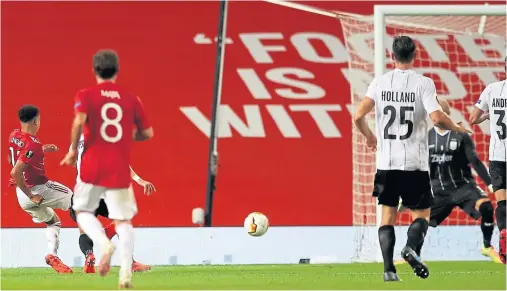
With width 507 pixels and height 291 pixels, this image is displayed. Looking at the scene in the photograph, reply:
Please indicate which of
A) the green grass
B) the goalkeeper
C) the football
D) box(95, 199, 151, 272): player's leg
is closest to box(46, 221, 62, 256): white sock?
the green grass

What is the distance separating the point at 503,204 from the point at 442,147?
1.41m

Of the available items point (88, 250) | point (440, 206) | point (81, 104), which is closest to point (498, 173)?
point (440, 206)

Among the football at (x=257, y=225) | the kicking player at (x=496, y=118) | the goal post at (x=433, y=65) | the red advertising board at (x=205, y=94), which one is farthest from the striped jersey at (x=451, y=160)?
the red advertising board at (x=205, y=94)

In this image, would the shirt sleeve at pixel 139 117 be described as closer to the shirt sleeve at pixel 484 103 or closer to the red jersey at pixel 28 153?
the red jersey at pixel 28 153

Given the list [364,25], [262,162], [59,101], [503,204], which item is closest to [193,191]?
[262,162]

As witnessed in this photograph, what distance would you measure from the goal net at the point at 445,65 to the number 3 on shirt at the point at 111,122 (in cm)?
632

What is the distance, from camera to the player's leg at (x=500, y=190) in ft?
31.4

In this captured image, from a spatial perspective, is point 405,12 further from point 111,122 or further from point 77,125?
point 77,125

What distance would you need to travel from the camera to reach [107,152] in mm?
6902

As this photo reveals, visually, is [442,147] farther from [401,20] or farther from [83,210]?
[83,210]

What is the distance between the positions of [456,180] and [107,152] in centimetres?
513

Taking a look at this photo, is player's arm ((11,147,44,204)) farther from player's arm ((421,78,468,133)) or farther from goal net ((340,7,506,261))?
goal net ((340,7,506,261))

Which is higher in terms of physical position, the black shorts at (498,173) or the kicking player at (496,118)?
the kicking player at (496,118)

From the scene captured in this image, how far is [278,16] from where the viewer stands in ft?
52.7
